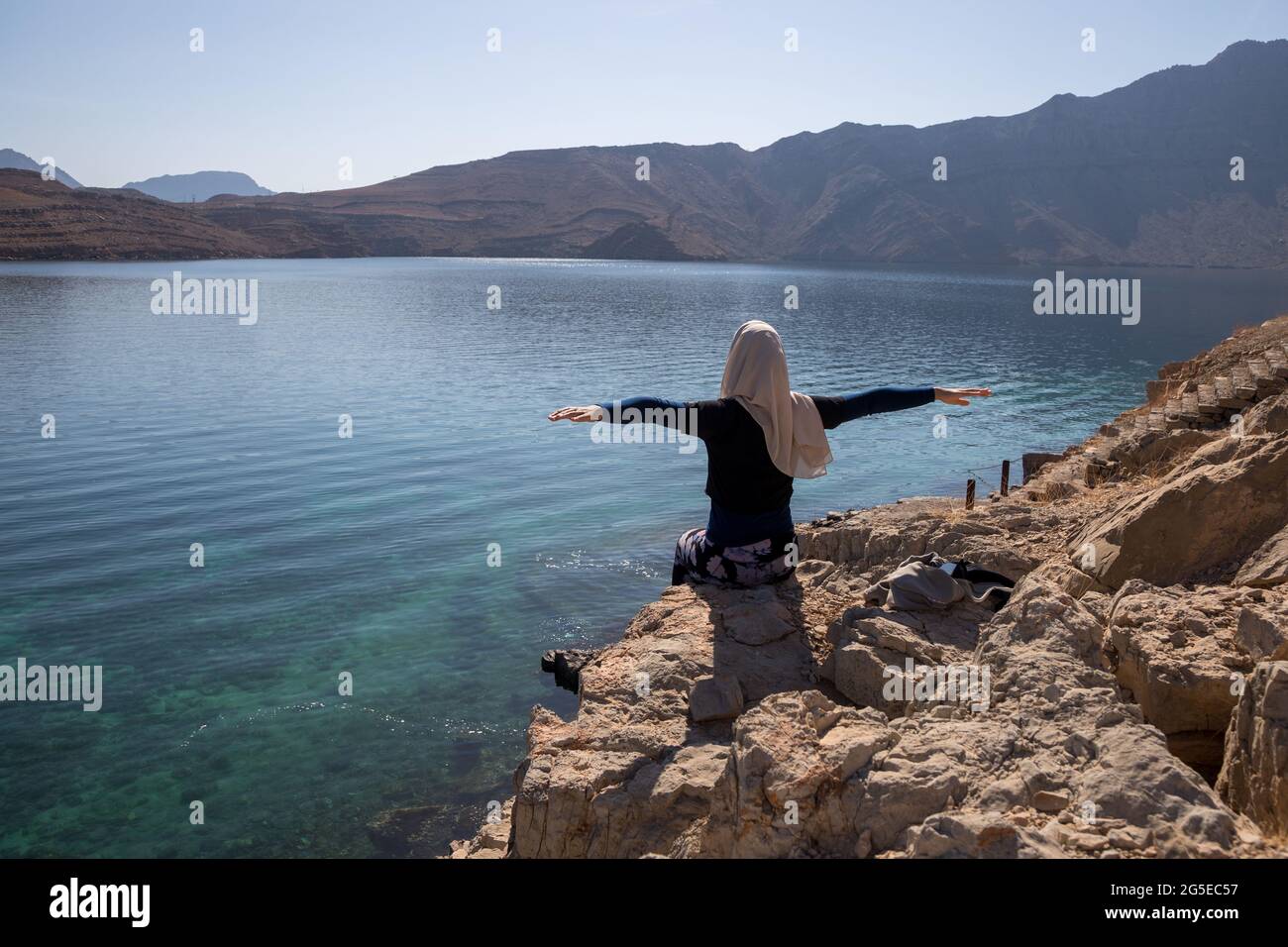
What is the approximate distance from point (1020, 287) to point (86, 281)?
102 m

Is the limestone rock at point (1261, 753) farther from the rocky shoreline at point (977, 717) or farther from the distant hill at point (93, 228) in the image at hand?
the distant hill at point (93, 228)

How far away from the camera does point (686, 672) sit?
18.0 ft

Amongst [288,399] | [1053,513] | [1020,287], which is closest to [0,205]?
[288,399]

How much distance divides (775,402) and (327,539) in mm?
11081

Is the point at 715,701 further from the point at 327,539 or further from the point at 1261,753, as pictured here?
the point at 327,539

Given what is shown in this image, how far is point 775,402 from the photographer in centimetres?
581

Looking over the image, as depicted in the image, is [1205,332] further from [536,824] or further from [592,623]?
[536,824]

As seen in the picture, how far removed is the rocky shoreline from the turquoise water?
267 cm

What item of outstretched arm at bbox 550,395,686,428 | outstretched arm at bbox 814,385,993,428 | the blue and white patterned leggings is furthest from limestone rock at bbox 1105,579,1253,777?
outstretched arm at bbox 550,395,686,428

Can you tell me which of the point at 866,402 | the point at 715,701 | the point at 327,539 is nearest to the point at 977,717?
the point at 715,701

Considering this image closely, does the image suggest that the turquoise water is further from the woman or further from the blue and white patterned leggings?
the woman

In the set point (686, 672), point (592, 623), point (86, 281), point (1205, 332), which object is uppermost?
point (86, 281)

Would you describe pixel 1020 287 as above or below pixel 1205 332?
above

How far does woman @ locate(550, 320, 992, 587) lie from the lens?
5.73 metres
